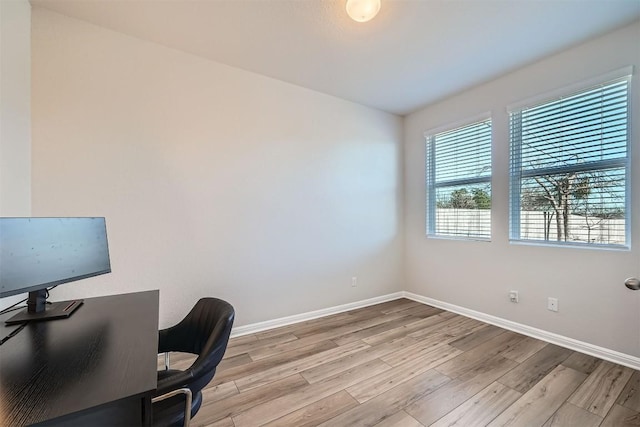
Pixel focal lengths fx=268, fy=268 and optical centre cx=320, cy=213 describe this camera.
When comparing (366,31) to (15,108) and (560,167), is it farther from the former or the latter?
(15,108)

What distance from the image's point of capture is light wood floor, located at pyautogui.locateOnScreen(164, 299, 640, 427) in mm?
1617

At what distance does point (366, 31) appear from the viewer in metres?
2.19

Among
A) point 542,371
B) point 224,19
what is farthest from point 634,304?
point 224,19

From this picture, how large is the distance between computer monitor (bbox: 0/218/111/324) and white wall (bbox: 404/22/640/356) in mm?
3494

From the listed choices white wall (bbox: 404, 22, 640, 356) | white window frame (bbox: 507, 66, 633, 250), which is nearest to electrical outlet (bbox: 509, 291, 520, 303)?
white wall (bbox: 404, 22, 640, 356)

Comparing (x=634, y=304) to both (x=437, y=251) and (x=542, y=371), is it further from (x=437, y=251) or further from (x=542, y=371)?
(x=437, y=251)

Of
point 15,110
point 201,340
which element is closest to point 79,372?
point 201,340

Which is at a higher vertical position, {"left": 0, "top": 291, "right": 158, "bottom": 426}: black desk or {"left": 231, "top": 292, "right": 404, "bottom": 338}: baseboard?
{"left": 0, "top": 291, "right": 158, "bottom": 426}: black desk

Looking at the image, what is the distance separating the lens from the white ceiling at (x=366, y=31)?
1.94 m

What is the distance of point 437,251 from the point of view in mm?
3596

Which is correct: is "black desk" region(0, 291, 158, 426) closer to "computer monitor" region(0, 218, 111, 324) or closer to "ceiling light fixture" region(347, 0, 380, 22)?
"computer monitor" region(0, 218, 111, 324)

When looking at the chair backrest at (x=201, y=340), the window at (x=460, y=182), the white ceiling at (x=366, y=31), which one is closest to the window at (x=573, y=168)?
the window at (x=460, y=182)

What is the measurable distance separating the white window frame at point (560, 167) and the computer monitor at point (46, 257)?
355 centimetres

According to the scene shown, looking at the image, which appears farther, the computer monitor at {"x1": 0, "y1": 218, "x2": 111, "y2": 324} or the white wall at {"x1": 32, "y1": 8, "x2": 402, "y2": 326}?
the white wall at {"x1": 32, "y1": 8, "x2": 402, "y2": 326}
